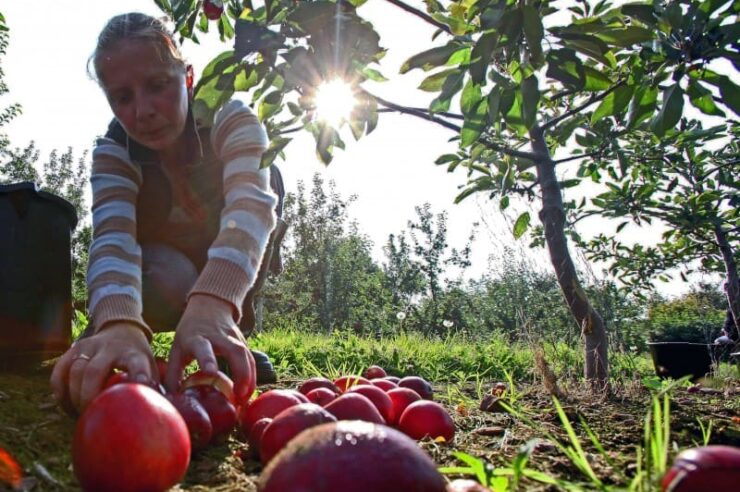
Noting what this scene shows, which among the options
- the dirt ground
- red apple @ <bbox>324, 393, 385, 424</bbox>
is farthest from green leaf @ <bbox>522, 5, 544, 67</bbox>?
red apple @ <bbox>324, 393, 385, 424</bbox>

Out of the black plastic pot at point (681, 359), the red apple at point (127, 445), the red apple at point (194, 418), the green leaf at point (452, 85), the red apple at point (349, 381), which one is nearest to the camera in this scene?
the red apple at point (127, 445)

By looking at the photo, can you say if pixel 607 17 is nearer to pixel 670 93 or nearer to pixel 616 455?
pixel 670 93

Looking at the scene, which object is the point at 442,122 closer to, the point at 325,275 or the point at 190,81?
the point at 190,81

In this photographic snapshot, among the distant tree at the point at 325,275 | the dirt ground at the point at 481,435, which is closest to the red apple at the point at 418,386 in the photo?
the dirt ground at the point at 481,435

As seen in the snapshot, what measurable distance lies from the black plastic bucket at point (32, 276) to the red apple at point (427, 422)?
1760 millimetres

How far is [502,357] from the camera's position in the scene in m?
5.09

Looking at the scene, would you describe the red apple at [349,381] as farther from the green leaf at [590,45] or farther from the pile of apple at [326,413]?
the green leaf at [590,45]

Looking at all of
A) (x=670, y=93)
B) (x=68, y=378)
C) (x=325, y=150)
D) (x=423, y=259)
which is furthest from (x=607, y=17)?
(x=423, y=259)

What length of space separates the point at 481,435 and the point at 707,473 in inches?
37.8

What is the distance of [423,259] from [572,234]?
1207cm

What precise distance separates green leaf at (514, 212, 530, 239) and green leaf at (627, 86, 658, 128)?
105cm

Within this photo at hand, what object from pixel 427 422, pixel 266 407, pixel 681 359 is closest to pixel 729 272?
pixel 681 359

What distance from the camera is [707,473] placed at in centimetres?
73

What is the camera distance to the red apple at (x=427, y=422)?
59.4 inches
